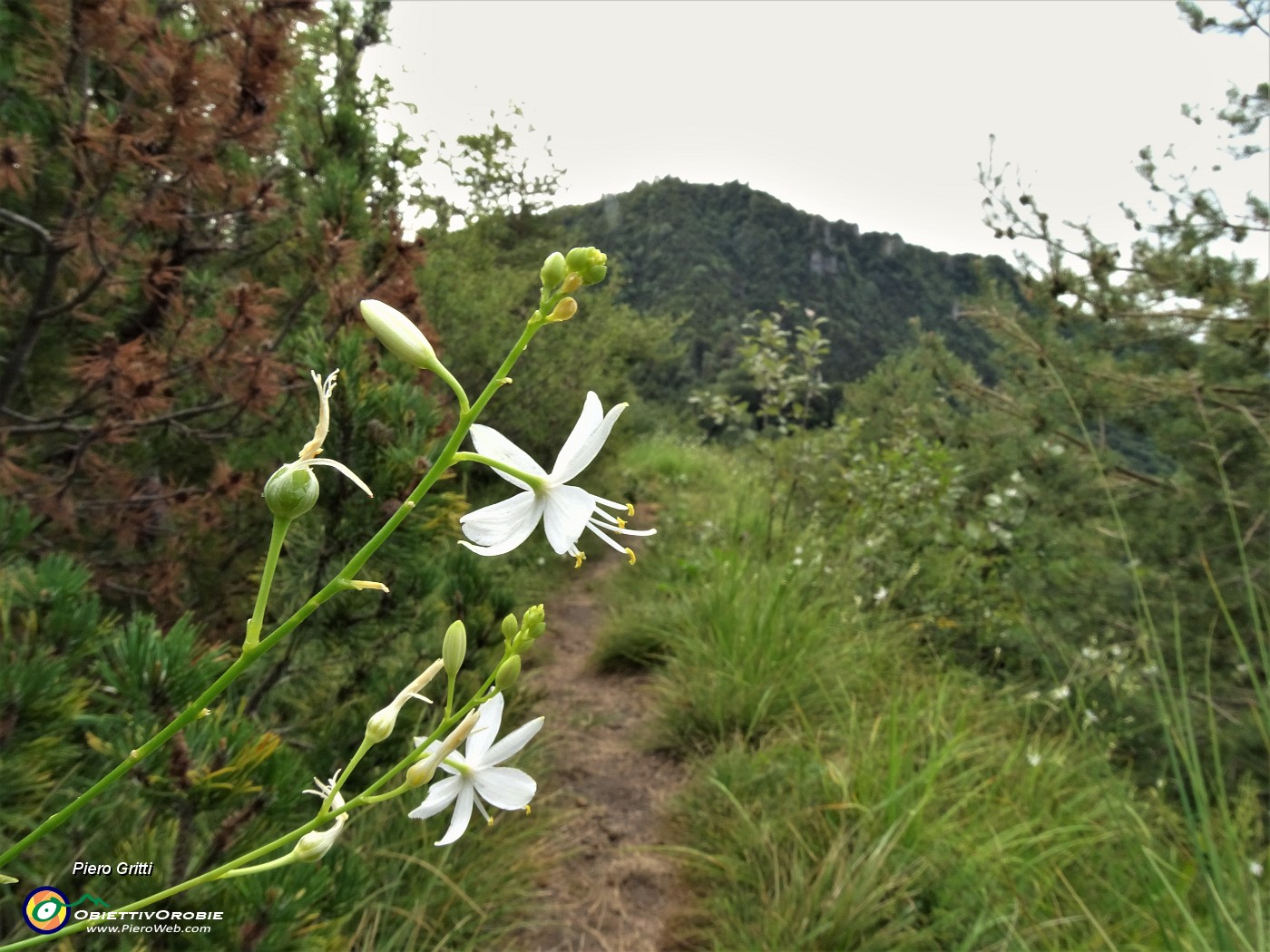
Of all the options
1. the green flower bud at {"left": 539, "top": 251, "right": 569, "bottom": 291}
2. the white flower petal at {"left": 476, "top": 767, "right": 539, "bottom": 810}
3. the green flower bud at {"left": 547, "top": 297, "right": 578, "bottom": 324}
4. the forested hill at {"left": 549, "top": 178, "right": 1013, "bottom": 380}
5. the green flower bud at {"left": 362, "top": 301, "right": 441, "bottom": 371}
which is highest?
the forested hill at {"left": 549, "top": 178, "right": 1013, "bottom": 380}

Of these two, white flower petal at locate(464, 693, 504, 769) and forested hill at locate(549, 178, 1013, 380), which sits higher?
forested hill at locate(549, 178, 1013, 380)

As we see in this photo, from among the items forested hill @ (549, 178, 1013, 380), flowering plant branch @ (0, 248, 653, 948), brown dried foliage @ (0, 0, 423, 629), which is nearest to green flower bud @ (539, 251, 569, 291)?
flowering plant branch @ (0, 248, 653, 948)

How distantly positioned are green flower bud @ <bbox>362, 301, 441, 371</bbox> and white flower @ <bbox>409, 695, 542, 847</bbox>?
28 centimetres

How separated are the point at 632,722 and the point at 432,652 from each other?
143 cm

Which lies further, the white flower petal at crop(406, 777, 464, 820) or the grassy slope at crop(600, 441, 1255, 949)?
the grassy slope at crop(600, 441, 1255, 949)

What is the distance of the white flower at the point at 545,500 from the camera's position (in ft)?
1.74

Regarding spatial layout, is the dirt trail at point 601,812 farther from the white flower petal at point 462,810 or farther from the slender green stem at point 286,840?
the slender green stem at point 286,840

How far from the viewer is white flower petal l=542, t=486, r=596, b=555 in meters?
0.52

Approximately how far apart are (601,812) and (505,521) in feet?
7.46

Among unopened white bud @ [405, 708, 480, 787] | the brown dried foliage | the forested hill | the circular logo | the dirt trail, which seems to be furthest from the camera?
the forested hill

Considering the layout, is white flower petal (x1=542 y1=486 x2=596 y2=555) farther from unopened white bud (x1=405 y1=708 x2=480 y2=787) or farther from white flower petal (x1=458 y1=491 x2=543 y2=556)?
unopened white bud (x1=405 y1=708 x2=480 y2=787)

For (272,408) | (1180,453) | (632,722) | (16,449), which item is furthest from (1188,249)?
(16,449)

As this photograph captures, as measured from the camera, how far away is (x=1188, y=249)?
116 inches

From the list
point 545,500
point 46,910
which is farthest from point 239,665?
point 46,910
